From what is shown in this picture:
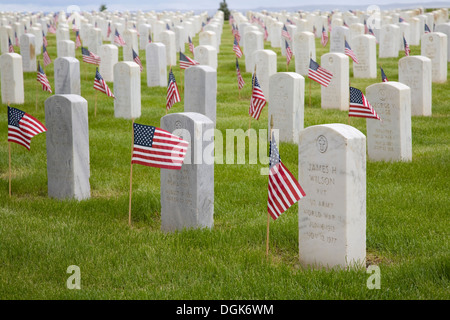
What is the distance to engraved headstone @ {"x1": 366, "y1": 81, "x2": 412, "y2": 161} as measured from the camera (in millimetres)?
10938

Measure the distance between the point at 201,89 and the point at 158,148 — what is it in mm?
6635

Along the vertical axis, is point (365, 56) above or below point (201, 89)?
above

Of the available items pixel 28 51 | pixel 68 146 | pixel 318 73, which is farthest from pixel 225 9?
pixel 68 146

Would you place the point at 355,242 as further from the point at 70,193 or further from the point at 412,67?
the point at 412,67

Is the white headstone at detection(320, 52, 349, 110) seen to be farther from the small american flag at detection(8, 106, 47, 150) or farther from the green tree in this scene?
the green tree

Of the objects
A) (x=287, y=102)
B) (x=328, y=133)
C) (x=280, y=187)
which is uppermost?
(x=328, y=133)

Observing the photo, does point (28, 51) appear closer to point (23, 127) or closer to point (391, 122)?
point (23, 127)

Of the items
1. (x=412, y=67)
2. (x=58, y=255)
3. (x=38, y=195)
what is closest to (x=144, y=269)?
(x=58, y=255)

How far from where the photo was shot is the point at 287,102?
1259 centimetres

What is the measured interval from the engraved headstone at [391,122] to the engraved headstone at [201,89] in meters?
3.96

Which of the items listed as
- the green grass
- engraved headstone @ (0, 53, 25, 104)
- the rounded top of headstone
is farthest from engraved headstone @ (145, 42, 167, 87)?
the rounded top of headstone

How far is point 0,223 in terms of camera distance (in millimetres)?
8008

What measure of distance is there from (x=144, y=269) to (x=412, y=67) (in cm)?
1036

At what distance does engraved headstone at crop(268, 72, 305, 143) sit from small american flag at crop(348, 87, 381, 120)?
2.59m
